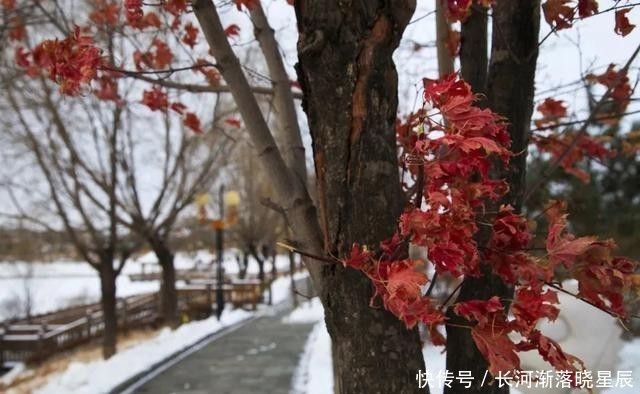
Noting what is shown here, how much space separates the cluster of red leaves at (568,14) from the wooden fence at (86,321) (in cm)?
1480

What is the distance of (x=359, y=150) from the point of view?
5.34ft

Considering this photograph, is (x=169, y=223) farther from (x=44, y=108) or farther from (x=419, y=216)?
(x=419, y=216)

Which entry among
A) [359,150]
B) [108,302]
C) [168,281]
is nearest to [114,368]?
[108,302]

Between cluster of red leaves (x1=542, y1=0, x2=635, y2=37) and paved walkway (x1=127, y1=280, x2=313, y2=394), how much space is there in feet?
21.1

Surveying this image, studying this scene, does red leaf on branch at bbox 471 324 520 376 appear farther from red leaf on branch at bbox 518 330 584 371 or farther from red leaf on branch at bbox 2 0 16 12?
red leaf on branch at bbox 2 0 16 12

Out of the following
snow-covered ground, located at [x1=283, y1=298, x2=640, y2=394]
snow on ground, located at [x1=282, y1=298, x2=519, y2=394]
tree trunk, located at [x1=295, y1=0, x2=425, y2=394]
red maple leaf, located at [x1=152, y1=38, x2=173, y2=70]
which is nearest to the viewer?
tree trunk, located at [x1=295, y1=0, x2=425, y2=394]

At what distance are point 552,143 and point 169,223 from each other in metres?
11.5

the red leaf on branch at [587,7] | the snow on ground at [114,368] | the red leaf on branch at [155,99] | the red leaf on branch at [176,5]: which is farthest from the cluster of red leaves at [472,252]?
the snow on ground at [114,368]

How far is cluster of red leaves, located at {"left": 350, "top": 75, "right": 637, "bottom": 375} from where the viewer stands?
1399mm

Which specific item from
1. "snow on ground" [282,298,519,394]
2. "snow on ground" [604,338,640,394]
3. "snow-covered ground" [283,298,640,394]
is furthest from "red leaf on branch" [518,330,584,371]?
"snow on ground" [282,298,519,394]

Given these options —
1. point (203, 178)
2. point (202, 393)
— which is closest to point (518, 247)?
point (202, 393)

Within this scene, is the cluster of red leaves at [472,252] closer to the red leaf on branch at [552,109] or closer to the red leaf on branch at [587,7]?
the red leaf on branch at [587,7]

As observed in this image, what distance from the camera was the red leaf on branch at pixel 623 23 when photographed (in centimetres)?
231

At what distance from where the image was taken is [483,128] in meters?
1.39
